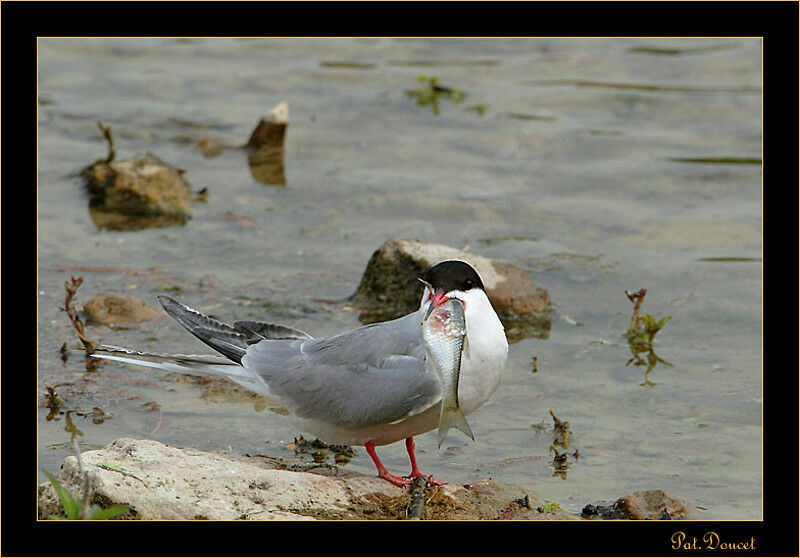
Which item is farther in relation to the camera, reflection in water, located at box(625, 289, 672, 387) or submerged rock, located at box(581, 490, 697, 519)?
reflection in water, located at box(625, 289, 672, 387)

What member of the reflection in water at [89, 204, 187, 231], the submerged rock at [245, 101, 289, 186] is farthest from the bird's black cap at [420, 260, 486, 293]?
the submerged rock at [245, 101, 289, 186]

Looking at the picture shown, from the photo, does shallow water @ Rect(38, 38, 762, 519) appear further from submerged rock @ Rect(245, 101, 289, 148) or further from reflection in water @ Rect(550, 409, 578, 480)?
submerged rock @ Rect(245, 101, 289, 148)

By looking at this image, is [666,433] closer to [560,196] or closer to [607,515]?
[607,515]

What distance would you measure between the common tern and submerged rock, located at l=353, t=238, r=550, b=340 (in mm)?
1709

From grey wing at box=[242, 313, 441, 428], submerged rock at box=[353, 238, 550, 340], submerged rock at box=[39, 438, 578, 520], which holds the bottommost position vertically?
submerged rock at box=[39, 438, 578, 520]

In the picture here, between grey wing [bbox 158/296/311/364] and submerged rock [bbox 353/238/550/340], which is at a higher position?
submerged rock [bbox 353/238/550/340]

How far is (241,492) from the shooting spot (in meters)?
3.90

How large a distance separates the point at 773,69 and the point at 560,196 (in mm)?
3016

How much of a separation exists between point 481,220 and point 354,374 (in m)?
3.90

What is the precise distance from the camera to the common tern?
4.15 m

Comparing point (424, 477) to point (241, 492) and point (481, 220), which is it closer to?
point (241, 492)

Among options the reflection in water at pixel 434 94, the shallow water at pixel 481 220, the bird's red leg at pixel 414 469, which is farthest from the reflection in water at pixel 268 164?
the bird's red leg at pixel 414 469

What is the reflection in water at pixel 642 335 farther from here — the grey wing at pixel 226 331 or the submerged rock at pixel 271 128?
the submerged rock at pixel 271 128

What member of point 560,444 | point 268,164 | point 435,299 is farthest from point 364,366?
point 268,164
